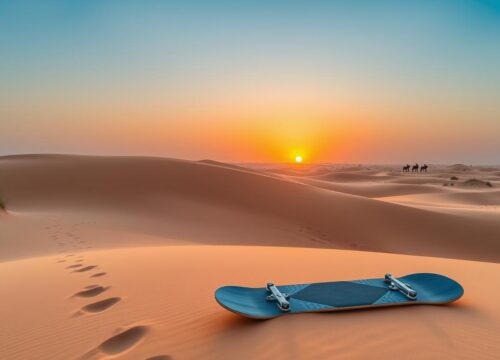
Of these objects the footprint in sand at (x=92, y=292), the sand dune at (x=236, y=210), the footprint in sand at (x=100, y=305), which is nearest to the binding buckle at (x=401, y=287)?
the footprint in sand at (x=100, y=305)

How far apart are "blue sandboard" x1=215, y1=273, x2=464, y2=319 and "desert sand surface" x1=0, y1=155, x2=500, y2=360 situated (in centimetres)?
10

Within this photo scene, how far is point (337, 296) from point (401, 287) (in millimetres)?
611

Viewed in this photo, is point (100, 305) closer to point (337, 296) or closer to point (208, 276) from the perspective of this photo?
point (208, 276)

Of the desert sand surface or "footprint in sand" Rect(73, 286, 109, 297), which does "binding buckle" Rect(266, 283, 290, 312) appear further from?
"footprint in sand" Rect(73, 286, 109, 297)

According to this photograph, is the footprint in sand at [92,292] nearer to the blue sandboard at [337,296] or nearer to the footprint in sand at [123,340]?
the footprint in sand at [123,340]

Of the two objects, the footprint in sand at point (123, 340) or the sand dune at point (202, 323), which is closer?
the sand dune at point (202, 323)

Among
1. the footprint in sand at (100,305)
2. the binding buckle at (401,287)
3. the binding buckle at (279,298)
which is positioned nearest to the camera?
the binding buckle at (279,298)

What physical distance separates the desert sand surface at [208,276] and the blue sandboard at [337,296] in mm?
97

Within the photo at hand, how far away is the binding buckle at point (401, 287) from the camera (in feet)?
9.95

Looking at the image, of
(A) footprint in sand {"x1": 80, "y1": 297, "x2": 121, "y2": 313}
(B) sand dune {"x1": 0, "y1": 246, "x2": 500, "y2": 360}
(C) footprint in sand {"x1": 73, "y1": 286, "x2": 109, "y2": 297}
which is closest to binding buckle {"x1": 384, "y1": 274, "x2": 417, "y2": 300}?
(B) sand dune {"x1": 0, "y1": 246, "x2": 500, "y2": 360}

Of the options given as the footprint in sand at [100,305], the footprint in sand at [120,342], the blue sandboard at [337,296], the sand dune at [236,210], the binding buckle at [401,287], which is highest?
the binding buckle at [401,287]

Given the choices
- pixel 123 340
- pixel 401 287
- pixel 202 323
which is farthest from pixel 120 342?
pixel 401 287

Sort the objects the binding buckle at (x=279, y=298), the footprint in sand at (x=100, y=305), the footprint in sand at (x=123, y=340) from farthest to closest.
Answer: the footprint in sand at (x=100, y=305) < the binding buckle at (x=279, y=298) < the footprint in sand at (x=123, y=340)

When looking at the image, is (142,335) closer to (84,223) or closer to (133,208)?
(84,223)
